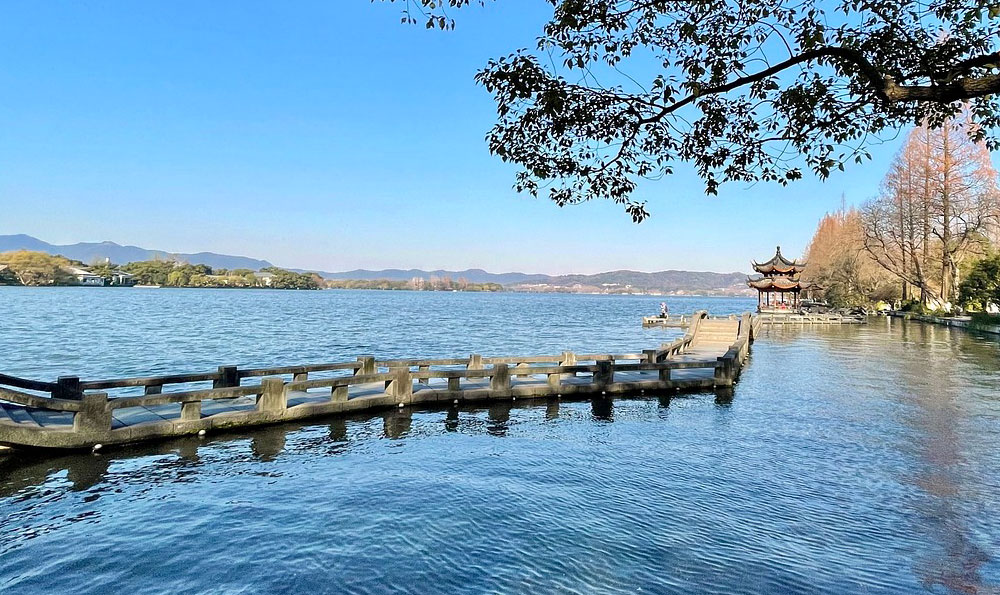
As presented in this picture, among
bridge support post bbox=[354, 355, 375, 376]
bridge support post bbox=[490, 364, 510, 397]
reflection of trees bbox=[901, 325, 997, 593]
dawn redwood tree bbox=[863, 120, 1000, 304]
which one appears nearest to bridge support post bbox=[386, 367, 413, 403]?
bridge support post bbox=[354, 355, 375, 376]

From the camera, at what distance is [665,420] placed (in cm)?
1393

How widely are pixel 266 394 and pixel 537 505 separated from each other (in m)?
6.90

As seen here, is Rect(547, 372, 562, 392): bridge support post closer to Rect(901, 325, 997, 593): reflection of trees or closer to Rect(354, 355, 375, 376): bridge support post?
Rect(354, 355, 375, 376): bridge support post

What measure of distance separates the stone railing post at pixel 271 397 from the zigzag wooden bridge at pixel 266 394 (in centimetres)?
2

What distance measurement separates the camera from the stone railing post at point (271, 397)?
478 inches

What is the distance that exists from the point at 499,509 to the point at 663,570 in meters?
2.39

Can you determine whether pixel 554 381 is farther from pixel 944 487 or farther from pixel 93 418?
pixel 93 418

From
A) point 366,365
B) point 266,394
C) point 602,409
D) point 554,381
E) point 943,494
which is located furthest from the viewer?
point 554,381

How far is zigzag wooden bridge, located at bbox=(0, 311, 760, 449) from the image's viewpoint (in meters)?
9.83

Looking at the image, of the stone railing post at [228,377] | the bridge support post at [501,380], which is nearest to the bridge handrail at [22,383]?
the stone railing post at [228,377]

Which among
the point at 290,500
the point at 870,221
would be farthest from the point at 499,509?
the point at 870,221

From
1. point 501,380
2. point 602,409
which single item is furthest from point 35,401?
point 602,409

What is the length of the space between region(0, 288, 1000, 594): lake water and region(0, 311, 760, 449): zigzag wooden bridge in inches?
16.8

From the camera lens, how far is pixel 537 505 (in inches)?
308
